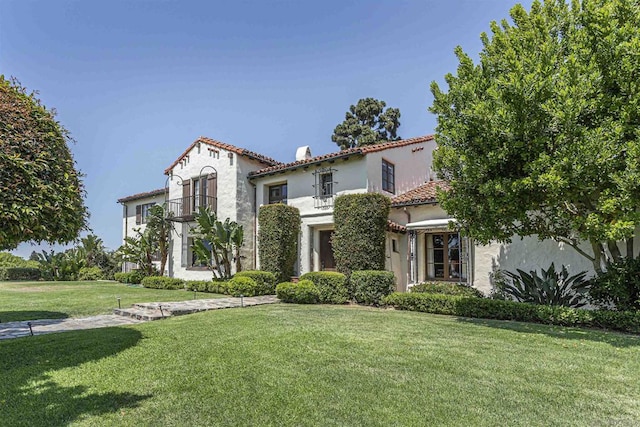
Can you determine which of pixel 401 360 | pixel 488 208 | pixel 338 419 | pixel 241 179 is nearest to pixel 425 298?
pixel 488 208

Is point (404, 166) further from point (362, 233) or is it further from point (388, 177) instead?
point (362, 233)

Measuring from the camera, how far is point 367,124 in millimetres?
39156

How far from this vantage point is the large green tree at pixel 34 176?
6.08 m

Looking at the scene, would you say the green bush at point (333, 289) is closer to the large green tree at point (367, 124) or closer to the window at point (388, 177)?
the window at point (388, 177)

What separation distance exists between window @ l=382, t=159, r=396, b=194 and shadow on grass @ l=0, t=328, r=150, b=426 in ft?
44.1

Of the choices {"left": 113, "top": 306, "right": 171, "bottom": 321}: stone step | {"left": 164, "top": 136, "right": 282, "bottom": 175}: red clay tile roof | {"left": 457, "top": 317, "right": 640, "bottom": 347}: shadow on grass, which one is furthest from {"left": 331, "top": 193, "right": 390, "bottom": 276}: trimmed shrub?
{"left": 164, "top": 136, "right": 282, "bottom": 175}: red clay tile roof

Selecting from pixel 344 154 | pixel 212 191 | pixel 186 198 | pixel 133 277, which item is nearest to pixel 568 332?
pixel 344 154

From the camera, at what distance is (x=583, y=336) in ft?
28.7

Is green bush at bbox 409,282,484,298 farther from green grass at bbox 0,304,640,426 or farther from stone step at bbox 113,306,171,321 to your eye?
stone step at bbox 113,306,171,321

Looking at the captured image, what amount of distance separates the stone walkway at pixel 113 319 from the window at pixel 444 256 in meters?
7.66

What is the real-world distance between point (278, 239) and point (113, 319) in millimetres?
8495

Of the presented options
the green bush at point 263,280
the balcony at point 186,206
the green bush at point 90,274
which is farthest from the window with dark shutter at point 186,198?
the green bush at point 90,274

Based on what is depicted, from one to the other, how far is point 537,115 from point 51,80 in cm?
1587

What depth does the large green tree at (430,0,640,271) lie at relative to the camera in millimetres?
8336
